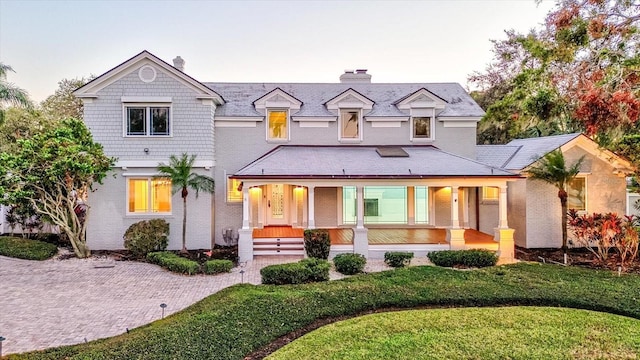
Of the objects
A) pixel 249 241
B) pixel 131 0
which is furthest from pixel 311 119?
pixel 131 0

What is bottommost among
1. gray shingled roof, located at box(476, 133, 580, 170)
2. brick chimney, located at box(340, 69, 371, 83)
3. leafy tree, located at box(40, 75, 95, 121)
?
gray shingled roof, located at box(476, 133, 580, 170)

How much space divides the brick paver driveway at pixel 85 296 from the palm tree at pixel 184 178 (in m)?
2.92

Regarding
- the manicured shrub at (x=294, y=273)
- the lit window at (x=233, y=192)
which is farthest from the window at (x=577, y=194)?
the lit window at (x=233, y=192)

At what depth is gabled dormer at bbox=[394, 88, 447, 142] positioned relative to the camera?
1669 cm

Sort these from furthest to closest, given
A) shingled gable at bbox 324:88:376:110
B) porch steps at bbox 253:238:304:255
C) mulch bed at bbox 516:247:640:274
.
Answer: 1. shingled gable at bbox 324:88:376:110
2. porch steps at bbox 253:238:304:255
3. mulch bed at bbox 516:247:640:274

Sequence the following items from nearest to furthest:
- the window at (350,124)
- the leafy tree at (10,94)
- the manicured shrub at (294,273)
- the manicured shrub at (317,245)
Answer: the manicured shrub at (294,273) < the manicured shrub at (317,245) < the window at (350,124) < the leafy tree at (10,94)

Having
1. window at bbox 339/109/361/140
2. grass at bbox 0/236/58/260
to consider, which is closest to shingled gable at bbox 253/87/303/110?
window at bbox 339/109/361/140

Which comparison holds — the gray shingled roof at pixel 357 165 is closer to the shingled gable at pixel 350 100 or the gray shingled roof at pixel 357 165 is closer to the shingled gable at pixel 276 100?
the shingled gable at pixel 276 100

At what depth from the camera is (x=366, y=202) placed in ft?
56.6

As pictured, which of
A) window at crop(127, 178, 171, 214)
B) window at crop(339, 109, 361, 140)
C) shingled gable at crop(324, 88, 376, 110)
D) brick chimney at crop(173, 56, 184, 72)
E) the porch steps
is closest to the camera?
the porch steps

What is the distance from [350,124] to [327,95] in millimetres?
2355

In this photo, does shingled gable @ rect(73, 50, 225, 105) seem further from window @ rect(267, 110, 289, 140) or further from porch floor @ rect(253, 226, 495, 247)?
porch floor @ rect(253, 226, 495, 247)

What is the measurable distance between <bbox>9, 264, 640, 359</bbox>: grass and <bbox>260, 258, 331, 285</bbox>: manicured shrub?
0.50 m

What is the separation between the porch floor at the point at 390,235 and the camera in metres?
14.1
